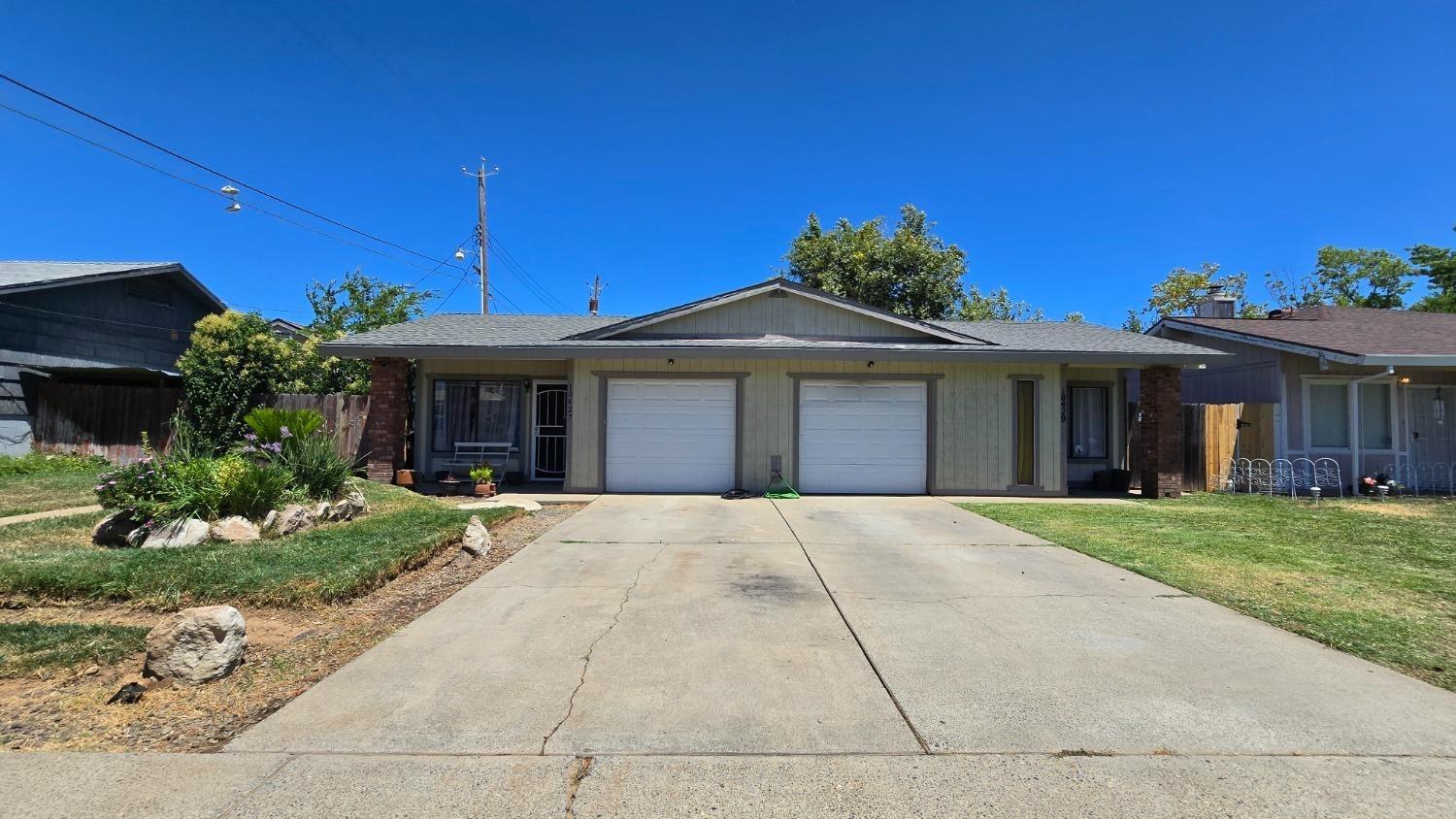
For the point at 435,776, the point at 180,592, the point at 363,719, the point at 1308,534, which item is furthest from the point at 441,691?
the point at 1308,534

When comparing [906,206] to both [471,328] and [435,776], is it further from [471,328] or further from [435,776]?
[435,776]

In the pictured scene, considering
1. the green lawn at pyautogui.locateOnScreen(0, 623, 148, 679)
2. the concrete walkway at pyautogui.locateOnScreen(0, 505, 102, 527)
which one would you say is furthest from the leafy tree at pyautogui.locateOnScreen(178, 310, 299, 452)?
the green lawn at pyautogui.locateOnScreen(0, 623, 148, 679)

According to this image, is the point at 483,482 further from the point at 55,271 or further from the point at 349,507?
the point at 55,271

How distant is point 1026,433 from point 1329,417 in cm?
692

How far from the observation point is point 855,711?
3.44 meters

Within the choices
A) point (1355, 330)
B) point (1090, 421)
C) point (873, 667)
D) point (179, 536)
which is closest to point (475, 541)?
point (179, 536)

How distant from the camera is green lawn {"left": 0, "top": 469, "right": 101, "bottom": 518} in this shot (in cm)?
910

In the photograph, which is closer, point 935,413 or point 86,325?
point 935,413

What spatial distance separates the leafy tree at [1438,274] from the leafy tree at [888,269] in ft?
70.5

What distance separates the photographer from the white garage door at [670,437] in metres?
12.7

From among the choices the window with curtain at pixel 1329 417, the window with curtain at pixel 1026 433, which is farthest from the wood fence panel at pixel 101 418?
the window with curtain at pixel 1329 417

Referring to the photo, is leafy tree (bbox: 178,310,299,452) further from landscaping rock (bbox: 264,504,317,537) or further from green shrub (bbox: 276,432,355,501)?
landscaping rock (bbox: 264,504,317,537)

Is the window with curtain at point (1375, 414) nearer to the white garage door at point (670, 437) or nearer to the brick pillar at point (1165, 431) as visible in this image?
the brick pillar at point (1165, 431)

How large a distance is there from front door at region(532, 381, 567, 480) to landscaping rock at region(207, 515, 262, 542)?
286 inches
